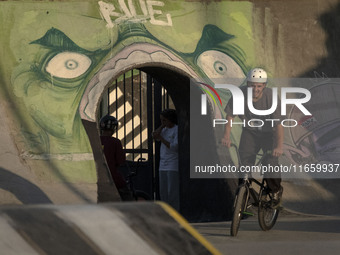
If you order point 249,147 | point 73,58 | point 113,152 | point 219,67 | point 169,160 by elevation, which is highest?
point 73,58

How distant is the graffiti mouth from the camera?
1321 cm

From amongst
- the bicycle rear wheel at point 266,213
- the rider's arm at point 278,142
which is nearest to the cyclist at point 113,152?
the bicycle rear wheel at point 266,213

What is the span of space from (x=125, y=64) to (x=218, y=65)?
1496mm

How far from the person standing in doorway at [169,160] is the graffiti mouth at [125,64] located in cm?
100

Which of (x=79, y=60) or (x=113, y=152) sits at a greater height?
(x=79, y=60)

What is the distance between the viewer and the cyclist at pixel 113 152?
12.4m

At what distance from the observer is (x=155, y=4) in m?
13.7

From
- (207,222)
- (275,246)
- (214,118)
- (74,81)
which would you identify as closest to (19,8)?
(74,81)

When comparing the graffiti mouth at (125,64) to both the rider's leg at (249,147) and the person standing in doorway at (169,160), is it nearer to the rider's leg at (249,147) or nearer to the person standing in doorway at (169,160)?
the person standing in doorway at (169,160)

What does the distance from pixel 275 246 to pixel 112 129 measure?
3456 millimetres

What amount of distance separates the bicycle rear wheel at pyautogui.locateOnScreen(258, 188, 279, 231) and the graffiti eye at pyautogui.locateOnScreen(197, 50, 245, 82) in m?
3.14

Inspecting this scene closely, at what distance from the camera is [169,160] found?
47.3 feet

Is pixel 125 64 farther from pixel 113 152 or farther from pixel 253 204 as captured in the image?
pixel 253 204

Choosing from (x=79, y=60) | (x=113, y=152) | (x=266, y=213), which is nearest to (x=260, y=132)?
(x=266, y=213)
